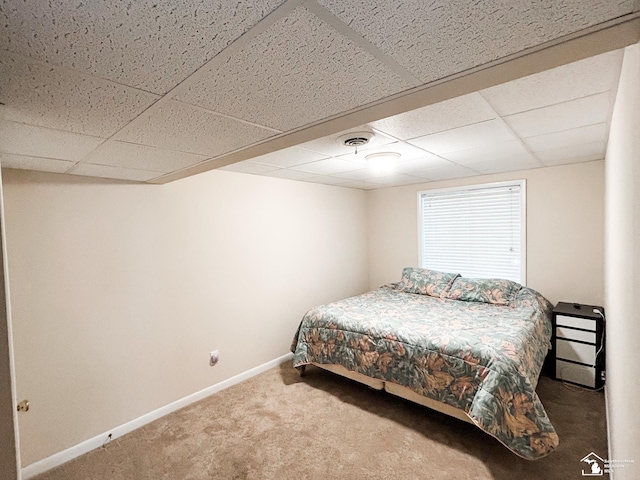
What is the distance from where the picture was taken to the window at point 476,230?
11.9 ft

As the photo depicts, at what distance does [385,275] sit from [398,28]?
4.25 m

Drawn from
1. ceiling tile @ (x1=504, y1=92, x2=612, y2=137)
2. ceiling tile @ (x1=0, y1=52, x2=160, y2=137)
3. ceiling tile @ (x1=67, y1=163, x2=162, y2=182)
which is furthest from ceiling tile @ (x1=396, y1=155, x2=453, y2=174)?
ceiling tile @ (x1=0, y1=52, x2=160, y2=137)

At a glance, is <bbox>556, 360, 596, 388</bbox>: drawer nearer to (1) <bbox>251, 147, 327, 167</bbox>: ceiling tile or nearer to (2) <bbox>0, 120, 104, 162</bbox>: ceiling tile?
(1) <bbox>251, 147, 327, 167</bbox>: ceiling tile

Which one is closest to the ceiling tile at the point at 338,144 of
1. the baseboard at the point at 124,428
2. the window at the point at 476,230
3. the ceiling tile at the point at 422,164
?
the ceiling tile at the point at 422,164

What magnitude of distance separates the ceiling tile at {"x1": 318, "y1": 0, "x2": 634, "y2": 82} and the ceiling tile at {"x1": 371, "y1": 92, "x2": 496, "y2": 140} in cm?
79

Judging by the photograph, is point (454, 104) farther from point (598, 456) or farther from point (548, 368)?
point (548, 368)

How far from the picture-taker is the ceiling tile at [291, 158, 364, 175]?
285 cm

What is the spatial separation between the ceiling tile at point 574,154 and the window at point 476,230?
483 millimetres

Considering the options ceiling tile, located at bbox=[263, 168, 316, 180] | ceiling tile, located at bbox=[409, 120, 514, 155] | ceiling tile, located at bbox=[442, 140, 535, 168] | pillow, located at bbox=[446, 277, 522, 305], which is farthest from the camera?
pillow, located at bbox=[446, 277, 522, 305]

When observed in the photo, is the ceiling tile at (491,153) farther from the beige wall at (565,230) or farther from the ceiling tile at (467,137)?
the beige wall at (565,230)

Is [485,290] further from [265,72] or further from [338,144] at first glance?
[265,72]

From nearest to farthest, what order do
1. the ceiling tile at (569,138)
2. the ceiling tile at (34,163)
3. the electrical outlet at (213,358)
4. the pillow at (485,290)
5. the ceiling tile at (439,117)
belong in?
Result: the ceiling tile at (439,117) < the ceiling tile at (34,163) < the ceiling tile at (569,138) < the electrical outlet at (213,358) < the pillow at (485,290)
